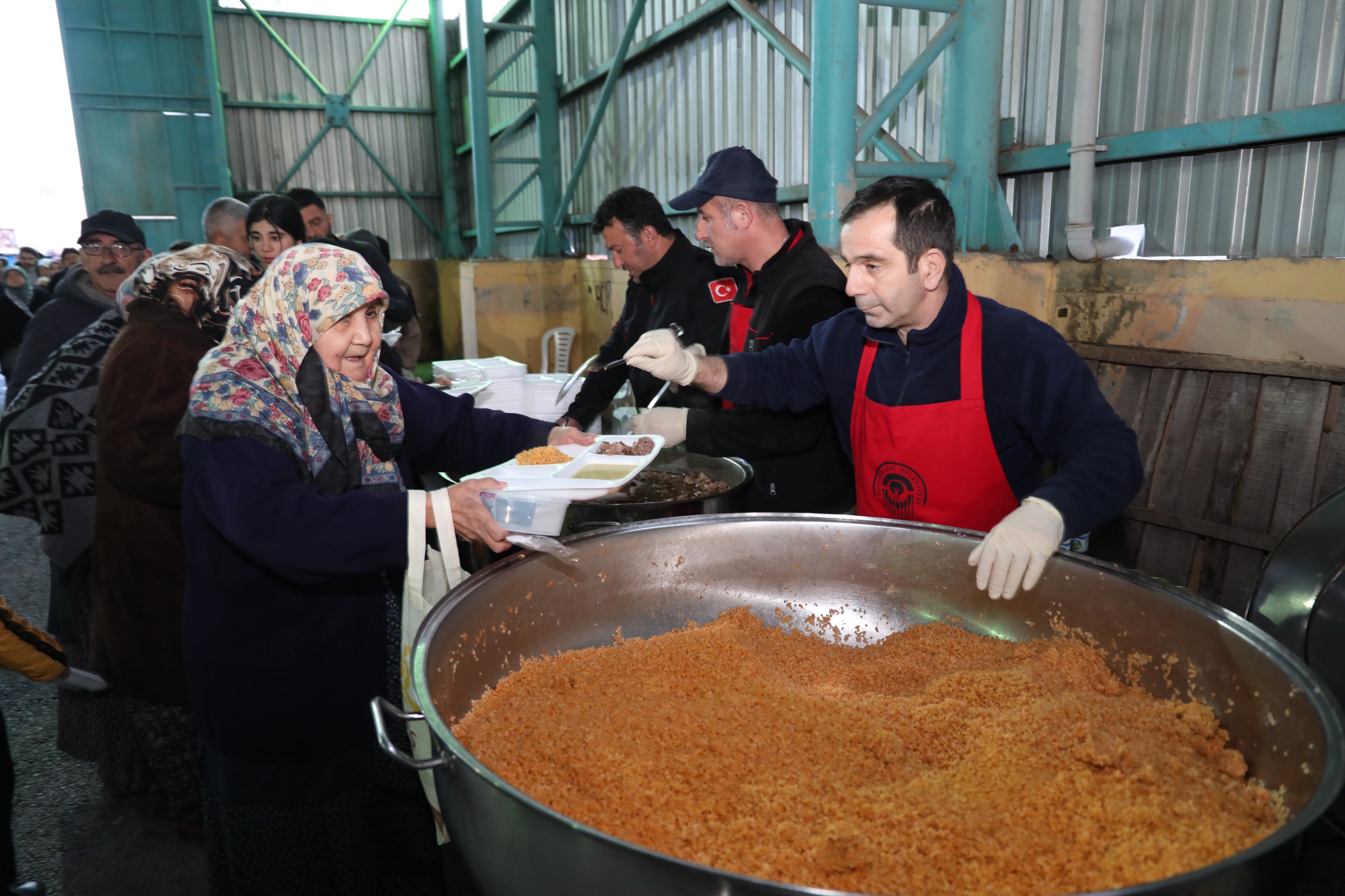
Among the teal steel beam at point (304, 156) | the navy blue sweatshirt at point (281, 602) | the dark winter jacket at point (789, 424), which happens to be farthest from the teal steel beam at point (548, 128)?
the navy blue sweatshirt at point (281, 602)

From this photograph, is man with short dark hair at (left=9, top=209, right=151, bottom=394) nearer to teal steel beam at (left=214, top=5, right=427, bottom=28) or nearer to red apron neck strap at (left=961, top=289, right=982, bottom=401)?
red apron neck strap at (left=961, top=289, right=982, bottom=401)

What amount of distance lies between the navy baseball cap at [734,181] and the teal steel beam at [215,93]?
10.3 m

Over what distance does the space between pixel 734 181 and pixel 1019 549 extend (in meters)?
1.75

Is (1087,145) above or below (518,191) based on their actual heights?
below

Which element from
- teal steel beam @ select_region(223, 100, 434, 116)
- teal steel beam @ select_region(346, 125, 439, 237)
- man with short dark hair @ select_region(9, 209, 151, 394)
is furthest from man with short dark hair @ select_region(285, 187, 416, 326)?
teal steel beam @ select_region(223, 100, 434, 116)

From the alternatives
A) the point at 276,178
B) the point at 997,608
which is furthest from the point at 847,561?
the point at 276,178

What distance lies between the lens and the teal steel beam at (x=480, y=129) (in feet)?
26.3

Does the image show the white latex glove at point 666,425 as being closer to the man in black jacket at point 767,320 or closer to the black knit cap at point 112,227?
the man in black jacket at point 767,320

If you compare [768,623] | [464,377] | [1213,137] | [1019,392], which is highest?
[1213,137]

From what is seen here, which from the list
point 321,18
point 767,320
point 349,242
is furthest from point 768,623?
point 321,18

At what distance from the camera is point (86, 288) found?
3.21m

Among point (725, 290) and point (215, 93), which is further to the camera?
point (215, 93)

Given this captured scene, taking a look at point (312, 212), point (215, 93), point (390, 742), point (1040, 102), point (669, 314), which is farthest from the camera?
point (215, 93)

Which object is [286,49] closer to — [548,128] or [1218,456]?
[548,128]
